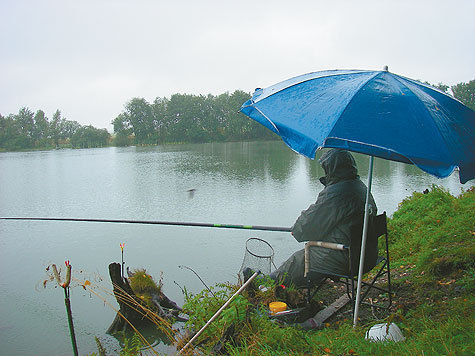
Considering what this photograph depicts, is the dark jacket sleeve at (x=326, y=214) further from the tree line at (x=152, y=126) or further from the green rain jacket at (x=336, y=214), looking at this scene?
the tree line at (x=152, y=126)

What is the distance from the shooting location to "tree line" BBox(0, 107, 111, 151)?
53.9 metres

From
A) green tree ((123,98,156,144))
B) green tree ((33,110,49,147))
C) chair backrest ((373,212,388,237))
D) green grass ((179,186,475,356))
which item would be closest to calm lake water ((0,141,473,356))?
green grass ((179,186,475,356))

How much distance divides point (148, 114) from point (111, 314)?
179 ft

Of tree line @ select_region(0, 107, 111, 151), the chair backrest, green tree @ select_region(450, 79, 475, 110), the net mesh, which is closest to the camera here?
the chair backrest

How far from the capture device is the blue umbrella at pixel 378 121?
188 cm

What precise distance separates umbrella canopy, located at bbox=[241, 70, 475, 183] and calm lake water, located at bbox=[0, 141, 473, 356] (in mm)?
2436

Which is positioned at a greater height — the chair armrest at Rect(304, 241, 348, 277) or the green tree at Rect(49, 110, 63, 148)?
the green tree at Rect(49, 110, 63, 148)

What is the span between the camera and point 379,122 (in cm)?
192

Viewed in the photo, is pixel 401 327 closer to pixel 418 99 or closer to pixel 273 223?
pixel 418 99

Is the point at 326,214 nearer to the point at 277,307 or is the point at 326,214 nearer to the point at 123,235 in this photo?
the point at 277,307

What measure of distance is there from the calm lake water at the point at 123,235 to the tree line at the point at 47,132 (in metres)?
44.1

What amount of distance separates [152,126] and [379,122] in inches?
2172

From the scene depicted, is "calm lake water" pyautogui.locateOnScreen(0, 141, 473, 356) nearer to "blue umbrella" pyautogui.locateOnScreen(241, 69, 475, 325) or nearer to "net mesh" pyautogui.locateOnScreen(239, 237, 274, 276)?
"net mesh" pyautogui.locateOnScreen(239, 237, 274, 276)

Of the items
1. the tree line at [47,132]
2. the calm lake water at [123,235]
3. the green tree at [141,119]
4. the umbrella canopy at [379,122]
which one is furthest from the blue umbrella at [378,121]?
the tree line at [47,132]
